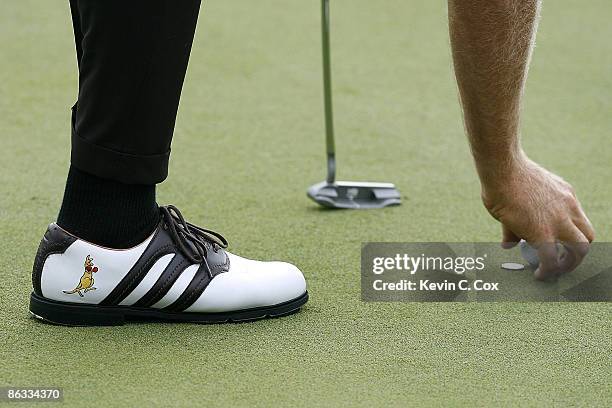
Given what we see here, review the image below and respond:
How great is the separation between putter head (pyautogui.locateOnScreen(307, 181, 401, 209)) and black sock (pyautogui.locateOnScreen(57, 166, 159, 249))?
66 centimetres

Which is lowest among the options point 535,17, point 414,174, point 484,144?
point 414,174

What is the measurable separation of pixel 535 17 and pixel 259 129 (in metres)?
1.18

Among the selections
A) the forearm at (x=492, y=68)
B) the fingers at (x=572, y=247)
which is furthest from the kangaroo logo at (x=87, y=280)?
the fingers at (x=572, y=247)

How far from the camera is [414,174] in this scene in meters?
2.15

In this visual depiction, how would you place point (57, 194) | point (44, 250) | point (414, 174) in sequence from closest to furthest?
1. point (44, 250)
2. point (57, 194)
3. point (414, 174)

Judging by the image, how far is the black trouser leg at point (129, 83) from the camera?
3.74 ft

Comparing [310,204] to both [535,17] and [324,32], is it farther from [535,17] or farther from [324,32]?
[535,17]

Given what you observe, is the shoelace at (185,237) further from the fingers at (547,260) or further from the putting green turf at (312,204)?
the fingers at (547,260)

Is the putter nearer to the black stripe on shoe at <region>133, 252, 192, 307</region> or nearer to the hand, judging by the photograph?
the hand

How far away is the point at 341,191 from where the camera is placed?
193 cm

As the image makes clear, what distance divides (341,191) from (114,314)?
740 mm

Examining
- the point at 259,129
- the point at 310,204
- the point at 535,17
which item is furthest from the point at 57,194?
the point at 535,17

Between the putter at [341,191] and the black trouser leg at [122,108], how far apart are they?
674 mm

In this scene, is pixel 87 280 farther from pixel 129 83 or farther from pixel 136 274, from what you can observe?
pixel 129 83
